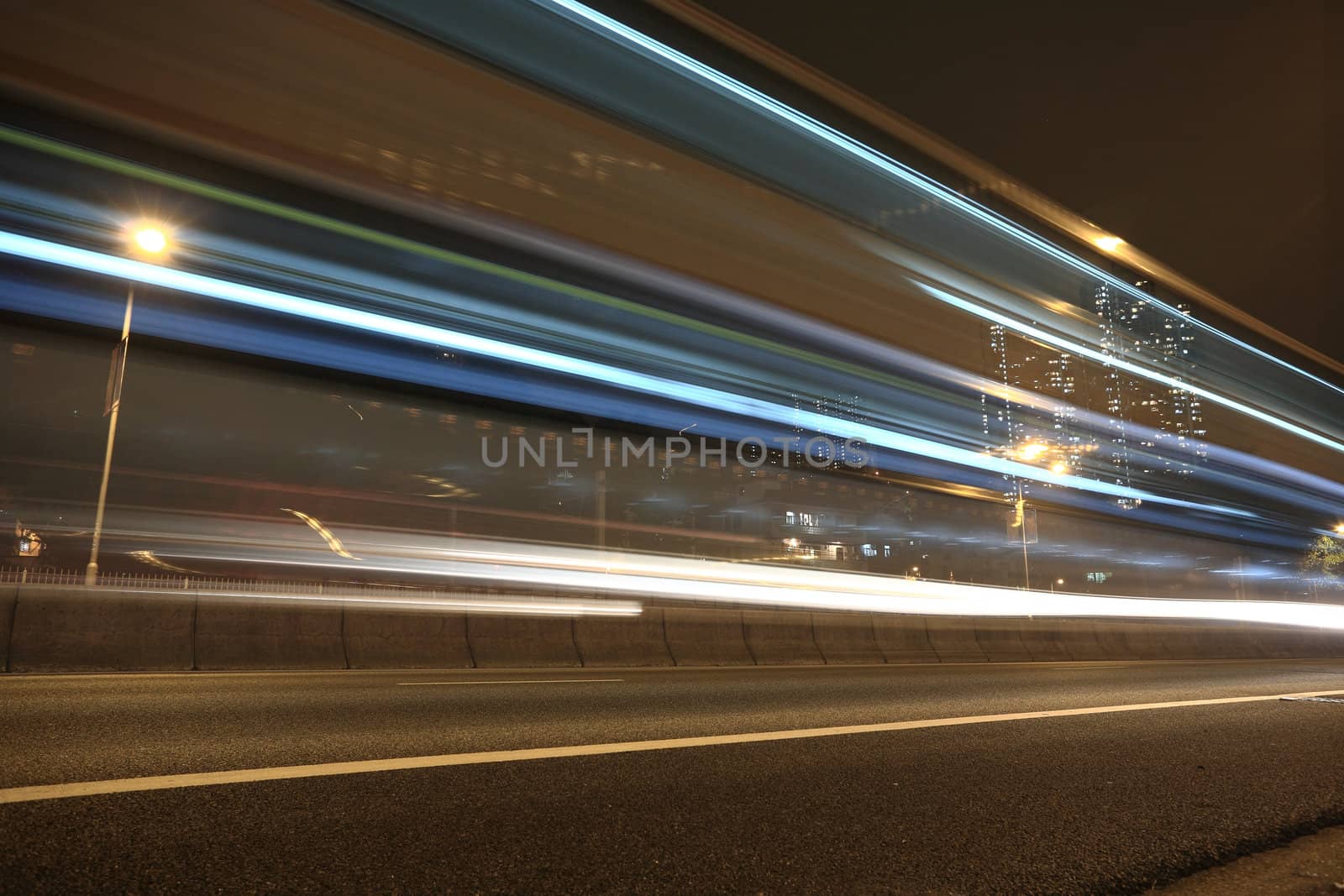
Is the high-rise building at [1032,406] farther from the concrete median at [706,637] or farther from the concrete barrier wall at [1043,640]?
the concrete median at [706,637]

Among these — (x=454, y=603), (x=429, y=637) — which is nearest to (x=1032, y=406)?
(x=454, y=603)

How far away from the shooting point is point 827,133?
11.2 metres

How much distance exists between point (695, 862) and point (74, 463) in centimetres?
1056

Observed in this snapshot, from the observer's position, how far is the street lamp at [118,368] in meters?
7.36

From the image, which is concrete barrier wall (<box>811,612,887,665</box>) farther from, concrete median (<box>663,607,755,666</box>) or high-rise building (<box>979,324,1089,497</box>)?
high-rise building (<box>979,324,1089,497</box>)

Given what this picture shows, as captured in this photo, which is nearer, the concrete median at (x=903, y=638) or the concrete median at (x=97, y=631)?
the concrete median at (x=97, y=631)

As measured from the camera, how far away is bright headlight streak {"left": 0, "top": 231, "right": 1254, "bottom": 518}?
7188mm

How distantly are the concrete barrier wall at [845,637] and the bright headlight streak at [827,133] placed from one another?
6.65 meters

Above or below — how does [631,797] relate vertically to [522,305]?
below

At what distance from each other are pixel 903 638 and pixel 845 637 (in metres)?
1.44

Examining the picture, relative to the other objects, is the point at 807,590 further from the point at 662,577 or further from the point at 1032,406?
the point at 1032,406

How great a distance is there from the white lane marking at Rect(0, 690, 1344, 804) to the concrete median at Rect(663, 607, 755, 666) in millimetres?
6214

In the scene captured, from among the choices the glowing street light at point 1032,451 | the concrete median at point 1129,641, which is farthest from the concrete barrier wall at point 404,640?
the concrete median at point 1129,641

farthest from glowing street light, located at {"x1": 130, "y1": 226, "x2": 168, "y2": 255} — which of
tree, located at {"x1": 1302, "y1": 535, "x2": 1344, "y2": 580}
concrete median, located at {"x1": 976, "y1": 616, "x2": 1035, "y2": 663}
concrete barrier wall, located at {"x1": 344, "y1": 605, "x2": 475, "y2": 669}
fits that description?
tree, located at {"x1": 1302, "y1": 535, "x2": 1344, "y2": 580}
